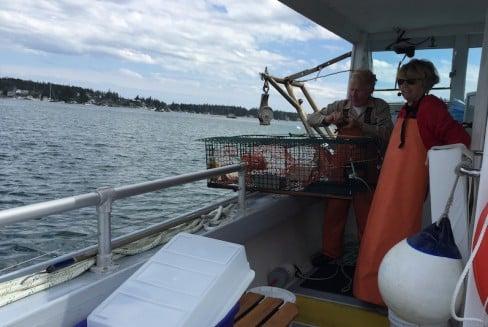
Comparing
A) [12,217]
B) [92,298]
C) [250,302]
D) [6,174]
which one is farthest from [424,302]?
[6,174]

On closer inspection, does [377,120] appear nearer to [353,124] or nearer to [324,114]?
[353,124]

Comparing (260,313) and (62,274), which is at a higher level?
(62,274)

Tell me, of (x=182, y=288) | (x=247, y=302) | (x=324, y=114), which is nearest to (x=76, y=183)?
(x=324, y=114)

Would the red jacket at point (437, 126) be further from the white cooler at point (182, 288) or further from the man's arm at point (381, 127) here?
the white cooler at point (182, 288)

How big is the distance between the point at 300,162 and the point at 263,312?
4.78 feet

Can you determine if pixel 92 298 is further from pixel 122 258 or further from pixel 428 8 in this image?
pixel 428 8

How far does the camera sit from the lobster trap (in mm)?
3633

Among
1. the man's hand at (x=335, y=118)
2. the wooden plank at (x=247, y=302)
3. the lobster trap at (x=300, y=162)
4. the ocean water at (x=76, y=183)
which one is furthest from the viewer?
the ocean water at (x=76, y=183)

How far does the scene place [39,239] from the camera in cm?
709

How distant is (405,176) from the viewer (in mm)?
3113

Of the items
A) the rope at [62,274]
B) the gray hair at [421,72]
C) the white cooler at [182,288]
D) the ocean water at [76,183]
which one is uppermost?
the gray hair at [421,72]

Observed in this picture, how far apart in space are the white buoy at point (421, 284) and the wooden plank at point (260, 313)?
713 mm

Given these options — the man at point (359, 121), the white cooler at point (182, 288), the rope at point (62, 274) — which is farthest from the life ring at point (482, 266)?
the man at point (359, 121)

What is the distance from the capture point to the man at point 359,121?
3.87m
